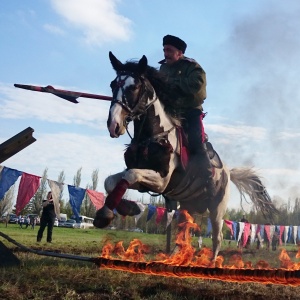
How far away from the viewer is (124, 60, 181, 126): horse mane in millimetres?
5875

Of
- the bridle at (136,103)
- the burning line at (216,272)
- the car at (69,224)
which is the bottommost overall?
the car at (69,224)

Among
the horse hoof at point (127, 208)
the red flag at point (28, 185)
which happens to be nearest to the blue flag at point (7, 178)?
the red flag at point (28, 185)

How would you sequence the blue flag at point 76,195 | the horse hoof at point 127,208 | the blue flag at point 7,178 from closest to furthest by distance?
1. the horse hoof at point 127,208
2. the blue flag at point 7,178
3. the blue flag at point 76,195

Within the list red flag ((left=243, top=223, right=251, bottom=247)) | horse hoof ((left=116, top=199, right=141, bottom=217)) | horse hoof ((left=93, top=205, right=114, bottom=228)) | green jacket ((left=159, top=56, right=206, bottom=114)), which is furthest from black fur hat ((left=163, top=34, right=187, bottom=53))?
red flag ((left=243, top=223, right=251, bottom=247))

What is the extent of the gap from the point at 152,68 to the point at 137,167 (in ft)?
4.63

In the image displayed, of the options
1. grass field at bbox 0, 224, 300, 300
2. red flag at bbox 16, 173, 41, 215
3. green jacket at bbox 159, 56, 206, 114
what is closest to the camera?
grass field at bbox 0, 224, 300, 300

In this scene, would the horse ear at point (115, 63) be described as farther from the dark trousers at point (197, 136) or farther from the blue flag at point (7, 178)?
the blue flag at point (7, 178)

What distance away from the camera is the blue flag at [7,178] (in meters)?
13.8

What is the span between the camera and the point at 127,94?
555cm

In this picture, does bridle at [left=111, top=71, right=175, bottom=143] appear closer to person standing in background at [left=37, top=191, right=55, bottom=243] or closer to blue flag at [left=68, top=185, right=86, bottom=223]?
person standing in background at [left=37, top=191, right=55, bottom=243]

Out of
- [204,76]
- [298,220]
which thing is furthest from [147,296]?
[298,220]

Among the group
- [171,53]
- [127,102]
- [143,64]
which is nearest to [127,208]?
[127,102]

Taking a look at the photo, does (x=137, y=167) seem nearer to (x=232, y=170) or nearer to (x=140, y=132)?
(x=140, y=132)

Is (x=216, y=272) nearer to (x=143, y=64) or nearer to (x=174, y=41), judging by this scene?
(x=143, y=64)
